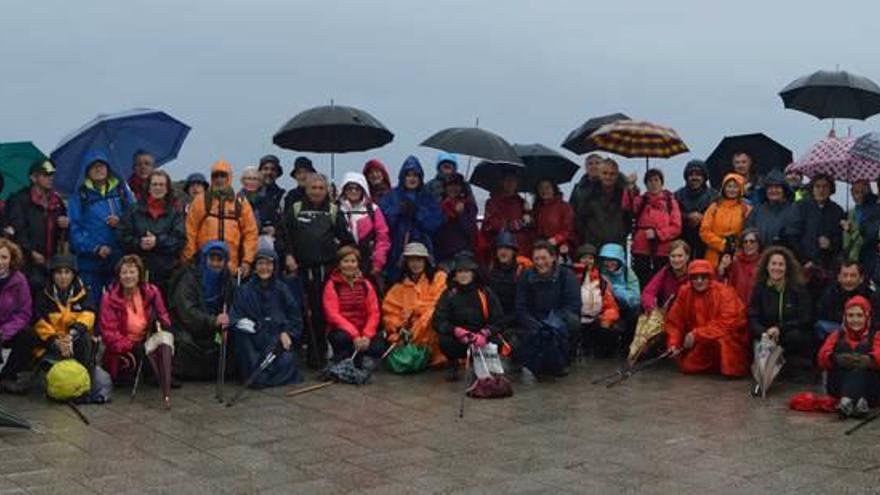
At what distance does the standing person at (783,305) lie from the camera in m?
9.23

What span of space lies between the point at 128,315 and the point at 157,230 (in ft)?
2.95

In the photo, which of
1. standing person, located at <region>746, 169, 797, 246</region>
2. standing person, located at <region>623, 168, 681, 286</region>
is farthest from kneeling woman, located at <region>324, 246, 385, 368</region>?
standing person, located at <region>746, 169, 797, 246</region>

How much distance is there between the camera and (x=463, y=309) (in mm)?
9578

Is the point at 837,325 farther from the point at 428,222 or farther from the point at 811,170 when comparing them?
the point at 428,222

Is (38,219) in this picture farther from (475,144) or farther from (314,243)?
(475,144)

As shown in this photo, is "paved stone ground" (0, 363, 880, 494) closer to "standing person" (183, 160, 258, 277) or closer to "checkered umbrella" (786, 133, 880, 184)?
"standing person" (183, 160, 258, 277)

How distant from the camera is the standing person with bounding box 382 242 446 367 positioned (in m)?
9.88

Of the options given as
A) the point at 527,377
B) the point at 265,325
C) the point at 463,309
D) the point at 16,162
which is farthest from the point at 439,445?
the point at 16,162

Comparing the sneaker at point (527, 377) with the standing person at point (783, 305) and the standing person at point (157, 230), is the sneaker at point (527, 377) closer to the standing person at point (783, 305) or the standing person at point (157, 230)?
the standing person at point (783, 305)

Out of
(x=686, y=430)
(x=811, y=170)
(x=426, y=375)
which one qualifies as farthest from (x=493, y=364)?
(x=811, y=170)

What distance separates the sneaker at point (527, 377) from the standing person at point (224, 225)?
2815mm

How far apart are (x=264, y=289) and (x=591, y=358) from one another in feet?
11.8

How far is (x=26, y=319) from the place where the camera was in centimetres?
851

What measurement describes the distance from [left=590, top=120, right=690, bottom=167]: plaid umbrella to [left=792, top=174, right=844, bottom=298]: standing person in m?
1.69
